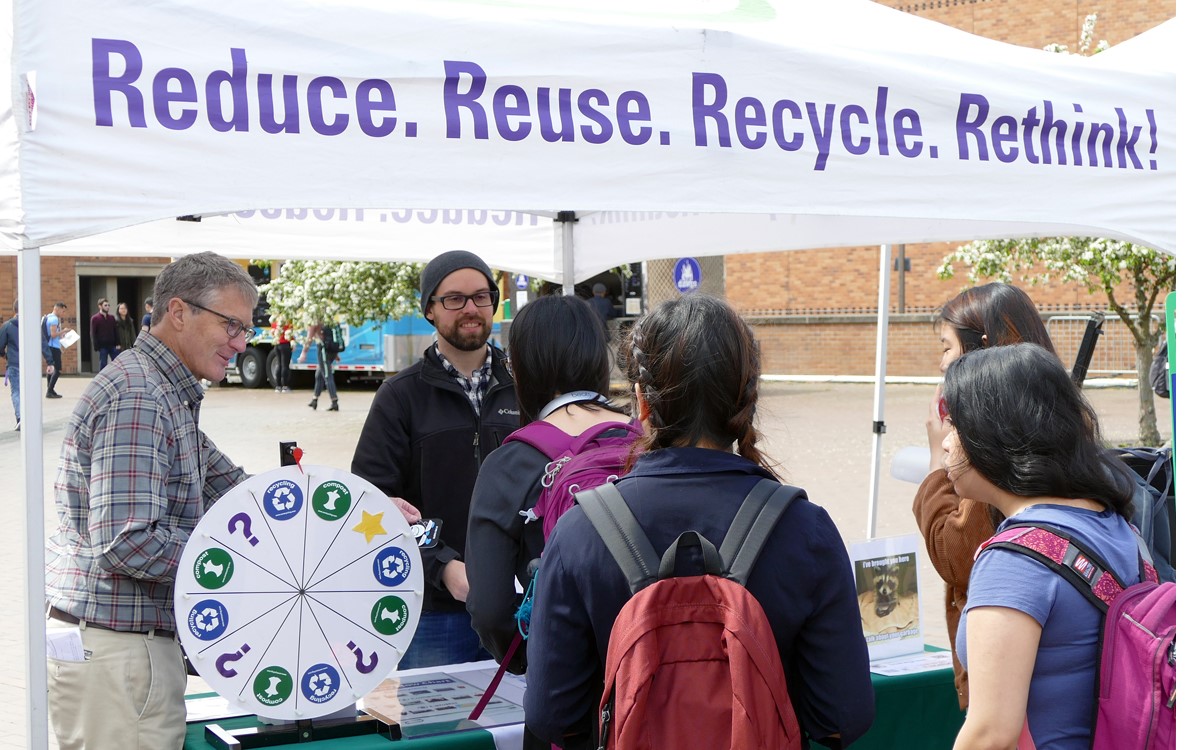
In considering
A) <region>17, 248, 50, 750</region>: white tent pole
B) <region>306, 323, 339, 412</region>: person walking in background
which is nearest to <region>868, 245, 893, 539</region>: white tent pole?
<region>17, 248, 50, 750</region>: white tent pole

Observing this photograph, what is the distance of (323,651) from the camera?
267 cm

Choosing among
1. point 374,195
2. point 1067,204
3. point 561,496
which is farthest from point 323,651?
point 1067,204

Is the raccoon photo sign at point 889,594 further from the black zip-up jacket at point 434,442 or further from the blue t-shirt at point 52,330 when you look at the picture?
the blue t-shirt at point 52,330

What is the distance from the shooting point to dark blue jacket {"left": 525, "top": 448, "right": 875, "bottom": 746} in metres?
1.92

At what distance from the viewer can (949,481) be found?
2734 mm

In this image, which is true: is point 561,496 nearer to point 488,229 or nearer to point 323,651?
point 323,651

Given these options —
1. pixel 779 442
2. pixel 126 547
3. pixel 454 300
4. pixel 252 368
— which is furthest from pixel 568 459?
pixel 252 368

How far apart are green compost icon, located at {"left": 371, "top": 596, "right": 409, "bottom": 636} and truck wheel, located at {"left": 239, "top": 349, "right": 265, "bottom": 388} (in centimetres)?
2327

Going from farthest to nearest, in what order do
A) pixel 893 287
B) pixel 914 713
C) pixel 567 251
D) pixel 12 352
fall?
pixel 893 287, pixel 12 352, pixel 567 251, pixel 914 713

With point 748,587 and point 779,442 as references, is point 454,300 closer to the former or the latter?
point 748,587

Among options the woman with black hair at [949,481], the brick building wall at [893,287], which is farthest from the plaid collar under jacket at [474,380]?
the brick building wall at [893,287]

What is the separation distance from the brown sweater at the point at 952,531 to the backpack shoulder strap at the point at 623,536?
3.50ft

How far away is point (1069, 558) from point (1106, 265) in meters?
11.3

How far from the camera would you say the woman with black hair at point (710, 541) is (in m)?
1.92
